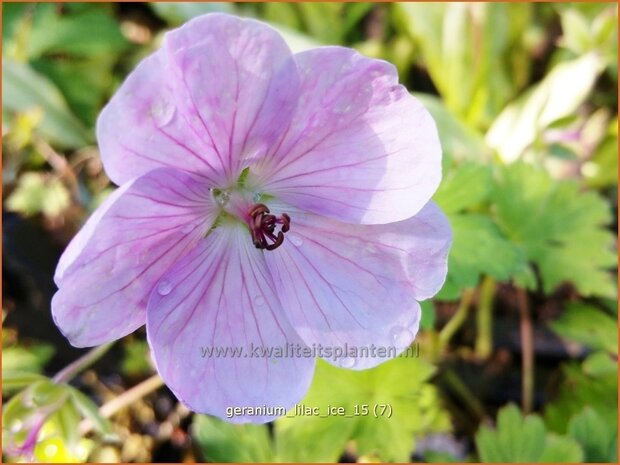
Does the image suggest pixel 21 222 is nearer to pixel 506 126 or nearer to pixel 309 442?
pixel 309 442

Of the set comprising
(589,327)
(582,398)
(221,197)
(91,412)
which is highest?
(221,197)

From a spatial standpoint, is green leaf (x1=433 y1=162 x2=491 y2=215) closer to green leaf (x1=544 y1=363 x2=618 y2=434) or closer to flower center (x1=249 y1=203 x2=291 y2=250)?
flower center (x1=249 y1=203 x2=291 y2=250)

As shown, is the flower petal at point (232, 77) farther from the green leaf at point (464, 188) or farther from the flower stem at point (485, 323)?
the flower stem at point (485, 323)

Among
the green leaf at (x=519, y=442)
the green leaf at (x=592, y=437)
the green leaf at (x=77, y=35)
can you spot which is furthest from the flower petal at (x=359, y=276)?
the green leaf at (x=77, y=35)

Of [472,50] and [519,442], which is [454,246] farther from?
[472,50]

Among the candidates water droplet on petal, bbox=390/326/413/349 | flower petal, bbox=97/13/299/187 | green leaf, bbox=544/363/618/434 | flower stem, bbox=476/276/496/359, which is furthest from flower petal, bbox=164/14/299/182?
green leaf, bbox=544/363/618/434

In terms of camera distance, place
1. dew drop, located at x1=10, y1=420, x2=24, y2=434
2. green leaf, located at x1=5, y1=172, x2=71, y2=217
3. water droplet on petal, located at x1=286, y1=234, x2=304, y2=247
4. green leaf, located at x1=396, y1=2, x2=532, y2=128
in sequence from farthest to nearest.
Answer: green leaf, located at x1=396, y1=2, x2=532, y2=128, green leaf, located at x1=5, y1=172, x2=71, y2=217, dew drop, located at x1=10, y1=420, x2=24, y2=434, water droplet on petal, located at x1=286, y1=234, x2=304, y2=247

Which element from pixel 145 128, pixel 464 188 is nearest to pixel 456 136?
pixel 464 188
